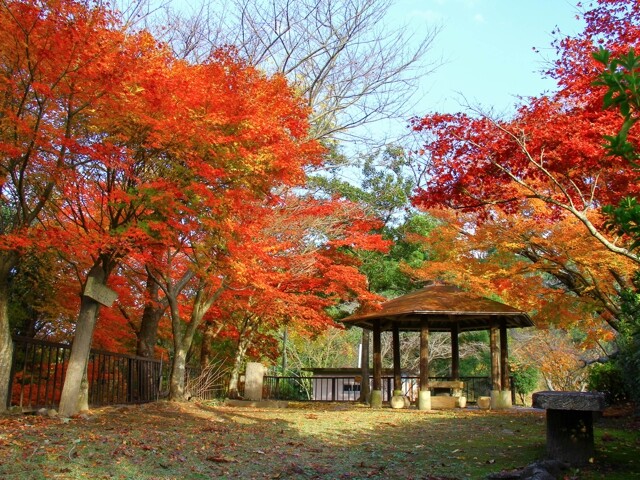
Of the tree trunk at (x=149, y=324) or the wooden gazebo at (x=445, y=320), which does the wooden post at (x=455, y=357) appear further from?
the tree trunk at (x=149, y=324)

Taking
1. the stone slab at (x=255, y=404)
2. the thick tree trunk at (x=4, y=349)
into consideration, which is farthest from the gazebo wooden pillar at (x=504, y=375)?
the thick tree trunk at (x=4, y=349)

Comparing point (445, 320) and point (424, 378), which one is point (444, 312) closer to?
point (424, 378)

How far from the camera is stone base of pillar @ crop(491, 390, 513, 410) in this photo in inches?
587

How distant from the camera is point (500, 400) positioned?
14930 millimetres

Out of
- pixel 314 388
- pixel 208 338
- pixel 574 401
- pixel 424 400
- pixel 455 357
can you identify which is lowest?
pixel 314 388

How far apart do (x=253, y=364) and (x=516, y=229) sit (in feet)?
29.5

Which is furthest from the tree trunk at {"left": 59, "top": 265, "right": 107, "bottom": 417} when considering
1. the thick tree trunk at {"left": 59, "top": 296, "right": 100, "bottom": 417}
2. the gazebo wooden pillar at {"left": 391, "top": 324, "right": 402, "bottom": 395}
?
the gazebo wooden pillar at {"left": 391, "top": 324, "right": 402, "bottom": 395}

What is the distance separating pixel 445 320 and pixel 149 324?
8.43m

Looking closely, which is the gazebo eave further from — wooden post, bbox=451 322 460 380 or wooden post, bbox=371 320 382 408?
wooden post, bbox=371 320 382 408

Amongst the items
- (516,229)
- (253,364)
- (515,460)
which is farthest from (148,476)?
(253,364)

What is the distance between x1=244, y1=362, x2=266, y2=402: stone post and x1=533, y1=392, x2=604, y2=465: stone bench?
40.7 feet

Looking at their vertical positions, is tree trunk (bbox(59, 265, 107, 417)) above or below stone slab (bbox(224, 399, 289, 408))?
above

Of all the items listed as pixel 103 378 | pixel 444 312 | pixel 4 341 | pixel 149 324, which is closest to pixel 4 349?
pixel 4 341

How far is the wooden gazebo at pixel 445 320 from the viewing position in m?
14.8
